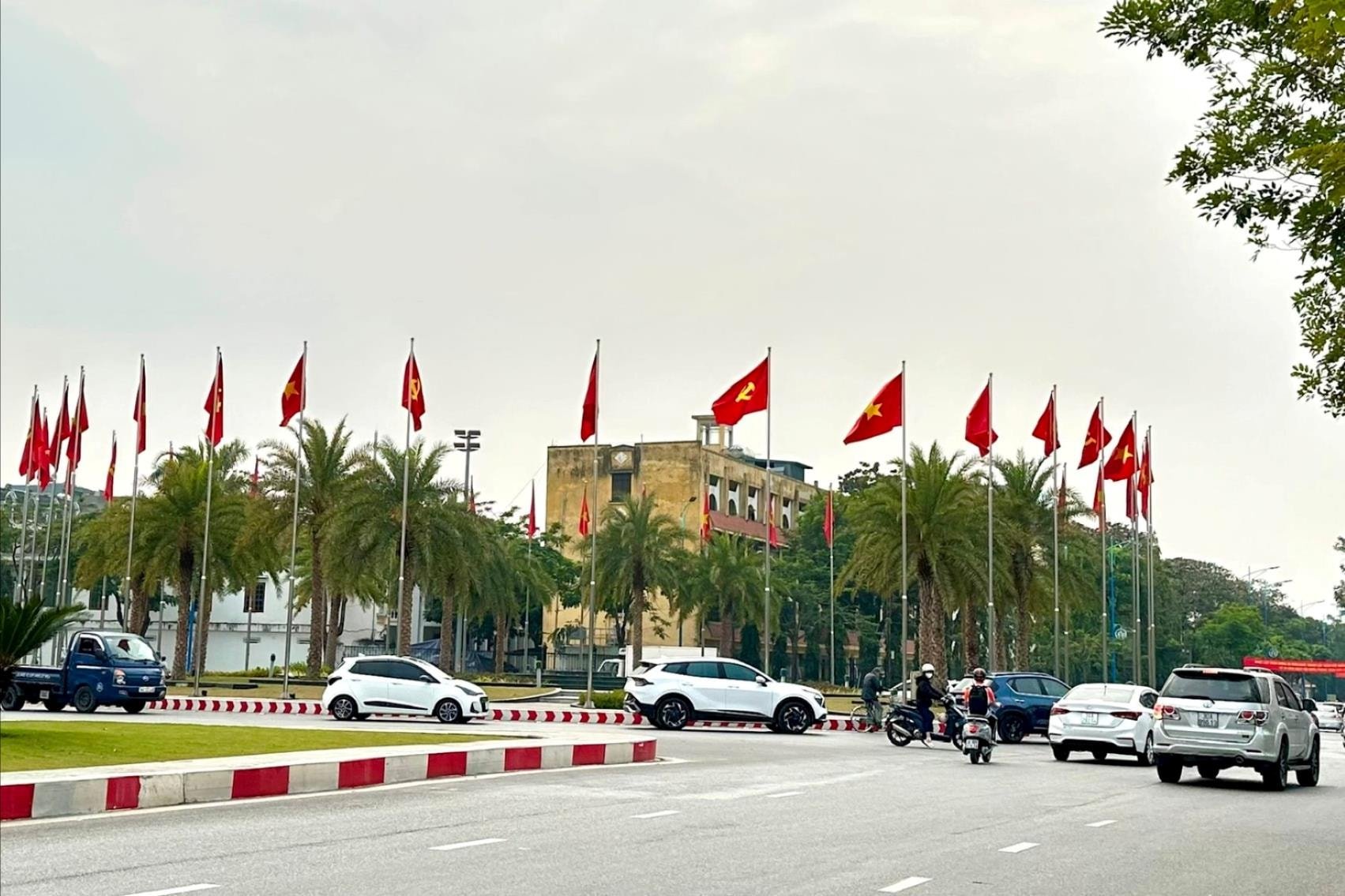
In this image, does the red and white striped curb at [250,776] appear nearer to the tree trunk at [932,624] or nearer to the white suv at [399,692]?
the white suv at [399,692]

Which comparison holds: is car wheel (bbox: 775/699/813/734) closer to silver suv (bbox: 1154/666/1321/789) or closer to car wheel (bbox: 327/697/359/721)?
car wheel (bbox: 327/697/359/721)

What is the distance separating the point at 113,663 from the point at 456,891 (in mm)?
28507

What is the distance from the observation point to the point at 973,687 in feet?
90.4

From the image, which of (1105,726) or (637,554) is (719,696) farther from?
(637,554)

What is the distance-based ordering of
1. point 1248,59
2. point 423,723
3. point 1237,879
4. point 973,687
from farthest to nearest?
point 423,723, point 973,687, point 1248,59, point 1237,879

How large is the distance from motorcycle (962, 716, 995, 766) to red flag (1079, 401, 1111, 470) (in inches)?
1200

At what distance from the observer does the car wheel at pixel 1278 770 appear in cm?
2200

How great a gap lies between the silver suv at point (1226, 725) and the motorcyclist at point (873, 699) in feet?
42.4

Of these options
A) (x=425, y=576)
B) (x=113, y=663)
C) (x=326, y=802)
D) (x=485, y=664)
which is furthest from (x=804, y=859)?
(x=485, y=664)

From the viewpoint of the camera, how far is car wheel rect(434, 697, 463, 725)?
35.5 meters

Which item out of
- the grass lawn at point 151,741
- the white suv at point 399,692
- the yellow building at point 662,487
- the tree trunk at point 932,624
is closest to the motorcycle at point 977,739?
the grass lawn at point 151,741

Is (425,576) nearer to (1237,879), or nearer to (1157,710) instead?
(1157,710)

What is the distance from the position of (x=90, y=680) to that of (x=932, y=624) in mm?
27242

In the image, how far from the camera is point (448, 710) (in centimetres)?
3559
